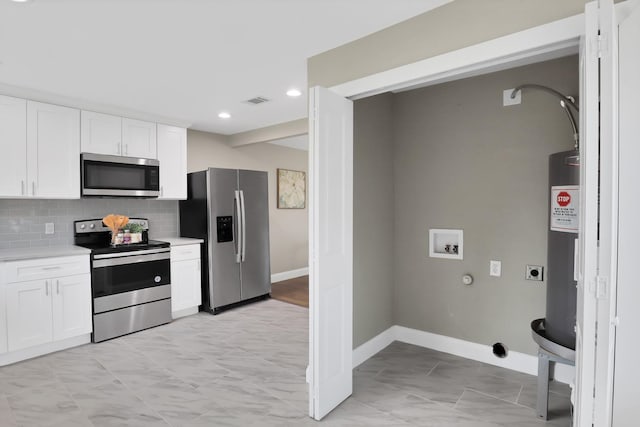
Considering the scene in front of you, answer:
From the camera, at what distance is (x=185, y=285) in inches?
167

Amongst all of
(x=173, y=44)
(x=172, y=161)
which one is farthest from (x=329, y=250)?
(x=172, y=161)

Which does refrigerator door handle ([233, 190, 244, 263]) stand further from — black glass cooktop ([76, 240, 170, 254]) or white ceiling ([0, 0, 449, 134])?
white ceiling ([0, 0, 449, 134])

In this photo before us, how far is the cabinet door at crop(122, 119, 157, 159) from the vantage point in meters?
3.94

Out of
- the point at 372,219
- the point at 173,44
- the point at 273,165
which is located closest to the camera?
the point at 173,44

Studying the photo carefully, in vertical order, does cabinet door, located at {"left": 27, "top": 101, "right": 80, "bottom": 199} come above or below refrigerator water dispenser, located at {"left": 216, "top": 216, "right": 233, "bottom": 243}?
above

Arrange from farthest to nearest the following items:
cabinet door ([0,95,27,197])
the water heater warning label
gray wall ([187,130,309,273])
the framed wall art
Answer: the framed wall art, gray wall ([187,130,309,273]), cabinet door ([0,95,27,197]), the water heater warning label

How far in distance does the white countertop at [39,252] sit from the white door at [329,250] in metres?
2.58

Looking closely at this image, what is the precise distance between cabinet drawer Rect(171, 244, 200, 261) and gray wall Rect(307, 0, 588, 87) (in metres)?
2.70

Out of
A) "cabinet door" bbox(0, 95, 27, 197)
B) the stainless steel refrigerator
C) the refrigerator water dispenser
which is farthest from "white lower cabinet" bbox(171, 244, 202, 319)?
"cabinet door" bbox(0, 95, 27, 197)

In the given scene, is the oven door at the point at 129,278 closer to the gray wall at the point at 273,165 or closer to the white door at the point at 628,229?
the gray wall at the point at 273,165

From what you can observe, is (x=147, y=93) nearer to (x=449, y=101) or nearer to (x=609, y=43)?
(x=449, y=101)

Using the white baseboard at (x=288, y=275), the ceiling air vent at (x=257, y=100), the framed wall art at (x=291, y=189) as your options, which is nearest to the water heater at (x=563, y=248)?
the ceiling air vent at (x=257, y=100)

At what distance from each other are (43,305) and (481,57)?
3897mm

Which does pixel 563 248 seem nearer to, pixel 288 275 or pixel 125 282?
pixel 125 282
